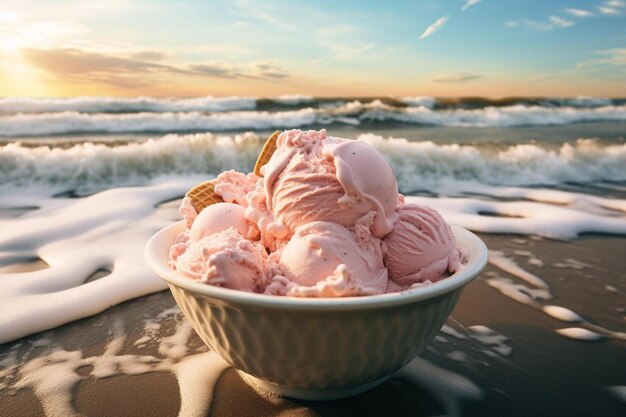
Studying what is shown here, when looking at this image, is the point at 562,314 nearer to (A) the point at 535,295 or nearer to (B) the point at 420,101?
(A) the point at 535,295

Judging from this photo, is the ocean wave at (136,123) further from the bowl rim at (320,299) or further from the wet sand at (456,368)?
the bowl rim at (320,299)

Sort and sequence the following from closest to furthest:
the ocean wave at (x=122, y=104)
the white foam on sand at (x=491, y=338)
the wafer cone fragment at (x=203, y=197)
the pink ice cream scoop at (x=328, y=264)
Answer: the pink ice cream scoop at (x=328, y=264), the wafer cone fragment at (x=203, y=197), the white foam on sand at (x=491, y=338), the ocean wave at (x=122, y=104)

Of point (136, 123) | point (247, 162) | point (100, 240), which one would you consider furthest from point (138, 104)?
point (100, 240)

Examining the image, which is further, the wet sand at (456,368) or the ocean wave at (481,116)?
the ocean wave at (481,116)

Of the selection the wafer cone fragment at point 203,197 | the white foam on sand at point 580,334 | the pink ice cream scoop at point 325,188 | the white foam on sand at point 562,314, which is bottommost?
the white foam on sand at point 580,334

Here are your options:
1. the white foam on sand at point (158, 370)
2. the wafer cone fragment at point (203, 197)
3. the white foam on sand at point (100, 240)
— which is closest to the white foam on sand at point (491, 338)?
the white foam on sand at point (158, 370)

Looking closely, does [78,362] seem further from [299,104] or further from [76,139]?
[299,104]

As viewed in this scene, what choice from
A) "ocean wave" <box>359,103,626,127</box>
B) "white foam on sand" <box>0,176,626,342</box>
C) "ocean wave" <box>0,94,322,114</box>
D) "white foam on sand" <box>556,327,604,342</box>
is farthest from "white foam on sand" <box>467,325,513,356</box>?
"ocean wave" <box>0,94,322,114</box>
